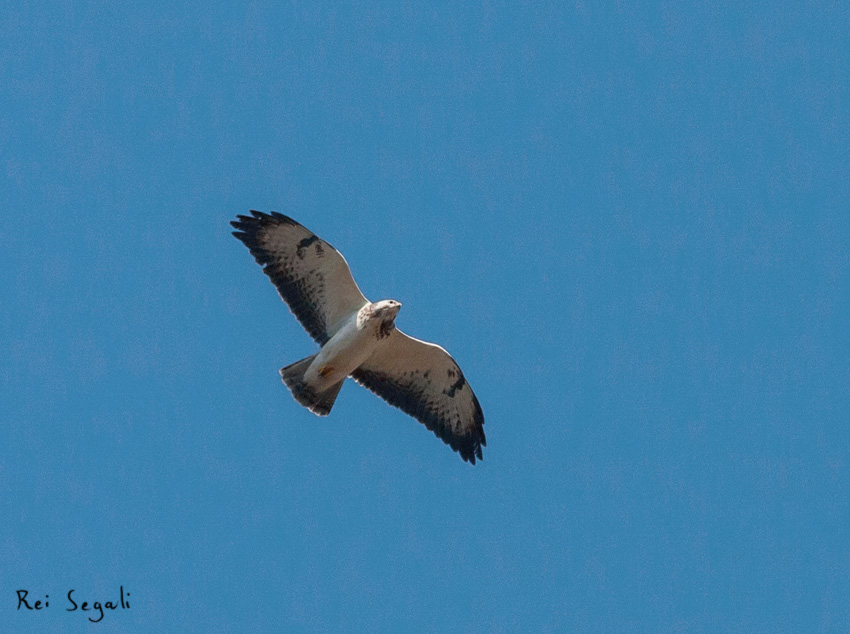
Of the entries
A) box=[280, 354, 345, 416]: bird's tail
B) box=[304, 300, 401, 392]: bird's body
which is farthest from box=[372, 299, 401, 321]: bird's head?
box=[280, 354, 345, 416]: bird's tail

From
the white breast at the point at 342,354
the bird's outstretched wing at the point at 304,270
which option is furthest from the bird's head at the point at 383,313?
the bird's outstretched wing at the point at 304,270

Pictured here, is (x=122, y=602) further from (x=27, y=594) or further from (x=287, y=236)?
(x=287, y=236)

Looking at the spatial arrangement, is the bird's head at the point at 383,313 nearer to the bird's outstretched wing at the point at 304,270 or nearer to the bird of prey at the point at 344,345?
the bird of prey at the point at 344,345

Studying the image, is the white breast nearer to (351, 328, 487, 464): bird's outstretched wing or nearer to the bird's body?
the bird's body

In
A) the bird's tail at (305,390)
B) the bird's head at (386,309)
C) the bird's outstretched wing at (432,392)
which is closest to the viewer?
the bird's head at (386,309)

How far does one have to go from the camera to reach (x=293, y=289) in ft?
46.7

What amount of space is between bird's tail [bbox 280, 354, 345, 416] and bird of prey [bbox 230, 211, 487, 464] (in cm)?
1

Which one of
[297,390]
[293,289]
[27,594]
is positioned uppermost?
[293,289]

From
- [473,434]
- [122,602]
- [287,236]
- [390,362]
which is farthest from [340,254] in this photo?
[122,602]

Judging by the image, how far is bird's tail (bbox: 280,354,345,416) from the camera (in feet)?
46.3

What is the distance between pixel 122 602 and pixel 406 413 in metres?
4.14

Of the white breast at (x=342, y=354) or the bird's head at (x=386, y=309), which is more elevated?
the bird's head at (x=386, y=309)

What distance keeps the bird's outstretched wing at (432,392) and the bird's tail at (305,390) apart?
61 centimetres

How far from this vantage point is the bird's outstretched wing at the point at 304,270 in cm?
1393
